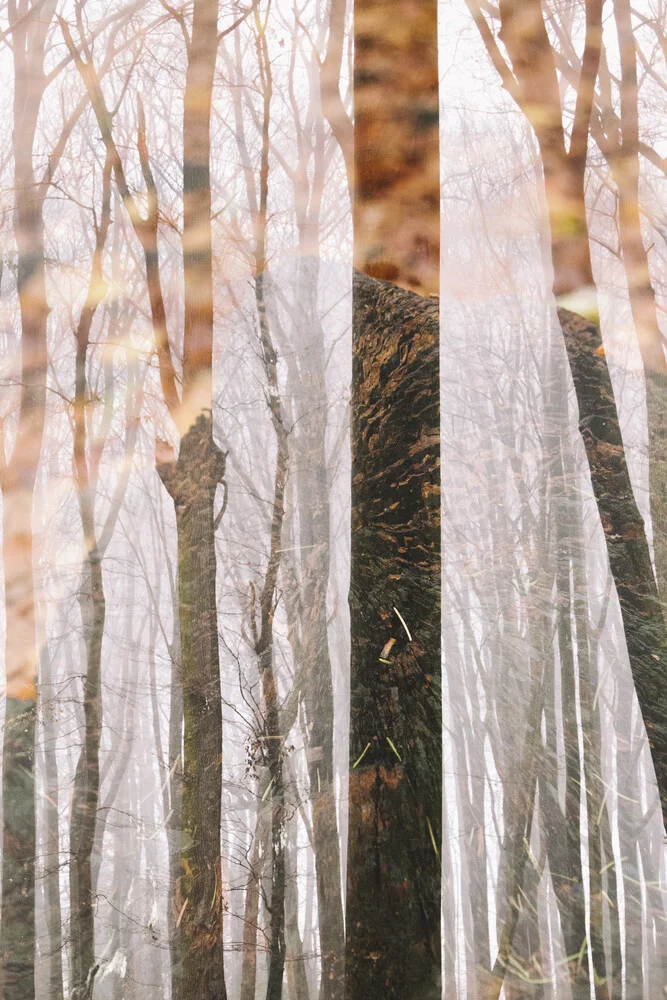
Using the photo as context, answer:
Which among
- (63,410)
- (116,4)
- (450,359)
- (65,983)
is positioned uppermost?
(116,4)

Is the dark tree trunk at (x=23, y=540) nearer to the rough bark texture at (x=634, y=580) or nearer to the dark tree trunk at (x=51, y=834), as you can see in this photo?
the dark tree trunk at (x=51, y=834)

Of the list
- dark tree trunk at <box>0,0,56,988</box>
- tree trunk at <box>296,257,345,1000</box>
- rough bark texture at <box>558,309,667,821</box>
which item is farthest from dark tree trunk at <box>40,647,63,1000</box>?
rough bark texture at <box>558,309,667,821</box>

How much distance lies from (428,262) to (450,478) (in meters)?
8.05

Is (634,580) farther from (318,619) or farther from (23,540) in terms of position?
(23,540)

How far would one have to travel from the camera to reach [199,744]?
15.3 feet

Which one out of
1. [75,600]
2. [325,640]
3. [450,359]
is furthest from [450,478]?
[75,600]

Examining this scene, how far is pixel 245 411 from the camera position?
10797 mm

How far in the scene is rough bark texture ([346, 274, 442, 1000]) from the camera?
→ 6.16 feet

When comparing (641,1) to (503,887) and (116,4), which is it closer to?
(116,4)

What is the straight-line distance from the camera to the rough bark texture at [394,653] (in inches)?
73.9

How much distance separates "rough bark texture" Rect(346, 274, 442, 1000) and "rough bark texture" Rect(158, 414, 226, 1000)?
2.75 metres

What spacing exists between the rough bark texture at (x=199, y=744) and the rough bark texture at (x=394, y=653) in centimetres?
275

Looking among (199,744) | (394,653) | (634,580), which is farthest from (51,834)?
(394,653)
